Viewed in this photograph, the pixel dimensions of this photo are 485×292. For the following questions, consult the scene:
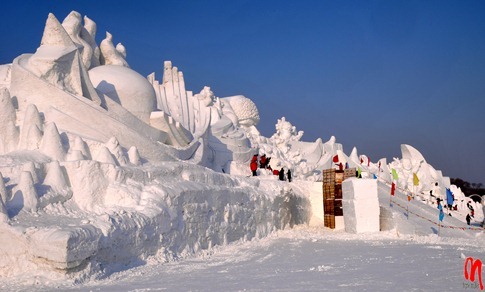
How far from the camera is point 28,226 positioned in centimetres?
719

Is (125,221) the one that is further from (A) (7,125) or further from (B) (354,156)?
(B) (354,156)

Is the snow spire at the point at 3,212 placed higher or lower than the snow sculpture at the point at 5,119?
lower

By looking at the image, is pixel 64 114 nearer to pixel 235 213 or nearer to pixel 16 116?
pixel 16 116

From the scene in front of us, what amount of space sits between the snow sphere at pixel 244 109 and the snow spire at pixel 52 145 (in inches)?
798

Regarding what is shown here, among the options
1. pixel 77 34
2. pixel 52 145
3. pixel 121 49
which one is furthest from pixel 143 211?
pixel 121 49

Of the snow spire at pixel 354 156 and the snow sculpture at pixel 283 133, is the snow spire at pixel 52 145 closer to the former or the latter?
the snow sculpture at pixel 283 133

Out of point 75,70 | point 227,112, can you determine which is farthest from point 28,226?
point 227,112

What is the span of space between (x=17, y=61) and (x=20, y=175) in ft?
16.5

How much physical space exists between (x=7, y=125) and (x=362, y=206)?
9.39m

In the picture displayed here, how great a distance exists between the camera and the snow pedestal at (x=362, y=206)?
50.6 ft

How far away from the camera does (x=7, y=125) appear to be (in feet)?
35.6

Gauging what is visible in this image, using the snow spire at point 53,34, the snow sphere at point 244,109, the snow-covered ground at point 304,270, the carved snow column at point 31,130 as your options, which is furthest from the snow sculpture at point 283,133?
the carved snow column at point 31,130

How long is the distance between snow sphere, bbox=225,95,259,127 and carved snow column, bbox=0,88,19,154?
19110 millimetres

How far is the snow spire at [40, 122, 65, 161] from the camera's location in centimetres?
968
